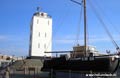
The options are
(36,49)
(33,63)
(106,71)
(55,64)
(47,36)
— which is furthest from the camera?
(47,36)

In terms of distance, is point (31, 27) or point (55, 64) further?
point (31, 27)

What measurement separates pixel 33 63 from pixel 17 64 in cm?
284

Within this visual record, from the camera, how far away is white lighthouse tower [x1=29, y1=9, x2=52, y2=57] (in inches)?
2653

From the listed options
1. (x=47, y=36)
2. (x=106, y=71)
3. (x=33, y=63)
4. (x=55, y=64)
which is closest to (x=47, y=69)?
(x=55, y=64)

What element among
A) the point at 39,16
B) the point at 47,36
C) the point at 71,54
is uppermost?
the point at 39,16

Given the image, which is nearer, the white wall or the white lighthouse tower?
the white lighthouse tower

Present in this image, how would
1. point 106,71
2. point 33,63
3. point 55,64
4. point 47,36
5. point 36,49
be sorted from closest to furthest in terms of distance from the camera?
point 106,71 → point 55,64 → point 33,63 → point 36,49 → point 47,36

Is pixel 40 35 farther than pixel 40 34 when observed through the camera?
No

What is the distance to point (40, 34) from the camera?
70000 mm

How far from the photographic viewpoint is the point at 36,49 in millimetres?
67375

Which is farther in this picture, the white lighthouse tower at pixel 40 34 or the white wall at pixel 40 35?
the white wall at pixel 40 35

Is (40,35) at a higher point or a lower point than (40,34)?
lower

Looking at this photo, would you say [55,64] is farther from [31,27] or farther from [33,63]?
[31,27]

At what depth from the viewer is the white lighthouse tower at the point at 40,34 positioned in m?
67.4
